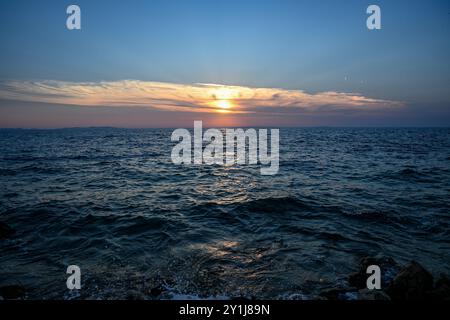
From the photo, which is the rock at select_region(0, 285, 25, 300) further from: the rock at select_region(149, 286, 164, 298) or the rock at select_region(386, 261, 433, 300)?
the rock at select_region(386, 261, 433, 300)

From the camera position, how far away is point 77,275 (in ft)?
24.3

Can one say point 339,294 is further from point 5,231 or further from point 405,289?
point 5,231

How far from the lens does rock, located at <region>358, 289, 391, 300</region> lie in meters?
5.97

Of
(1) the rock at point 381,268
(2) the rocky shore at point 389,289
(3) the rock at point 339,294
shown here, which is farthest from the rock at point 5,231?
(1) the rock at point 381,268

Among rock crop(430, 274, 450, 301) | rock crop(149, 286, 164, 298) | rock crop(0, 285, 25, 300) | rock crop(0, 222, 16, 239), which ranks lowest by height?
rock crop(149, 286, 164, 298)

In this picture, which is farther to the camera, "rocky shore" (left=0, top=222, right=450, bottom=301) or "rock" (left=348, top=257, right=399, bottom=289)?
"rock" (left=348, top=257, right=399, bottom=289)

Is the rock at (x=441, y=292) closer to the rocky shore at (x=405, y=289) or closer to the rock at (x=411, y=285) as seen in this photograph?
the rocky shore at (x=405, y=289)

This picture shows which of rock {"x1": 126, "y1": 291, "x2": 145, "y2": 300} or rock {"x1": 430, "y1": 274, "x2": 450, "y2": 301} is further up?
rock {"x1": 430, "y1": 274, "x2": 450, "y2": 301}

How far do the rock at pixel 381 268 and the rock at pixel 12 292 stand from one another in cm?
874

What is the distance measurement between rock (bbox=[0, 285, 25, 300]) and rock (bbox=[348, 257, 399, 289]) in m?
8.74

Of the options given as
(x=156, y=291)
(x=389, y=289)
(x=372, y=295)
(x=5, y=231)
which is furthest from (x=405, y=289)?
(x=5, y=231)

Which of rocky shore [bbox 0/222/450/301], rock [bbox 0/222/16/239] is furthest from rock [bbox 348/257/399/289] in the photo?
rock [bbox 0/222/16/239]

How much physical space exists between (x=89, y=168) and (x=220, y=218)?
62.8 feet
